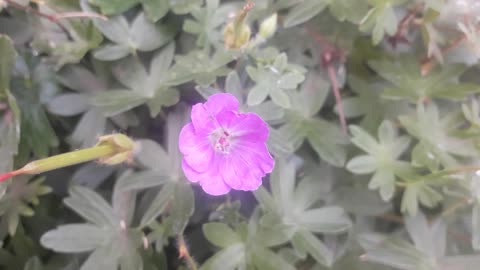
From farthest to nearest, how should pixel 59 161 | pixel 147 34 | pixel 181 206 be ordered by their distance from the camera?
pixel 147 34
pixel 181 206
pixel 59 161

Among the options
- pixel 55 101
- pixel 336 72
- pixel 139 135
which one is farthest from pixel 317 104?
pixel 55 101

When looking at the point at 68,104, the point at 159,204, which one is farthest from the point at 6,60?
the point at 159,204

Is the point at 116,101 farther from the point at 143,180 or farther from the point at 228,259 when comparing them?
the point at 228,259

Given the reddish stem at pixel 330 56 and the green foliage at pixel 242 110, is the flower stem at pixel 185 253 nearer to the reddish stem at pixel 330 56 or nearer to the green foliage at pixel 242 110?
the green foliage at pixel 242 110

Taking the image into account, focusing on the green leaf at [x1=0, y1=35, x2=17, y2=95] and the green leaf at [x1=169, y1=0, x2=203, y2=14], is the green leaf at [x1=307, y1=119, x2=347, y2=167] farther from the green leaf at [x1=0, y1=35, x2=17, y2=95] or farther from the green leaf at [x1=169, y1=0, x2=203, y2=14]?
the green leaf at [x1=0, y1=35, x2=17, y2=95]

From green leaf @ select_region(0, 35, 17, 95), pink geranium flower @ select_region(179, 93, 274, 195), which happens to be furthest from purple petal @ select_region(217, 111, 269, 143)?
green leaf @ select_region(0, 35, 17, 95)

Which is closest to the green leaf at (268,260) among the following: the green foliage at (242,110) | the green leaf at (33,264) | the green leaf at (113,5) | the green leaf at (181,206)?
the green foliage at (242,110)
